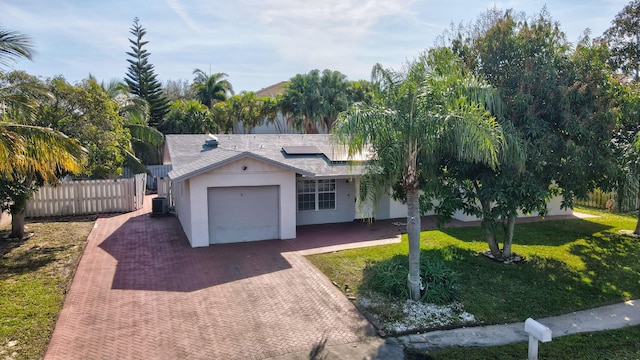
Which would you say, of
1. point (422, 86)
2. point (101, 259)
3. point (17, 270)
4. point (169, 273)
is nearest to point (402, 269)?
point (422, 86)

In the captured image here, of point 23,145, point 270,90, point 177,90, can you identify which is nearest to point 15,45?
point 23,145

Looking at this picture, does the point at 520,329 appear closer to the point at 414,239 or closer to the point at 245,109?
the point at 414,239

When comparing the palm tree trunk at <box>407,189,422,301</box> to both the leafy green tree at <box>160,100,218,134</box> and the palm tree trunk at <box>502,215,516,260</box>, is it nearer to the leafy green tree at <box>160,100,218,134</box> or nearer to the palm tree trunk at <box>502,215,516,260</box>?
the palm tree trunk at <box>502,215,516,260</box>

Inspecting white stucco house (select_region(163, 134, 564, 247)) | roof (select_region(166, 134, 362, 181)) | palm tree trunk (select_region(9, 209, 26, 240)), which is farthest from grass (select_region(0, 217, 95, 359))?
roof (select_region(166, 134, 362, 181))

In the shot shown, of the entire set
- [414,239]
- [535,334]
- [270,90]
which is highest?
[270,90]

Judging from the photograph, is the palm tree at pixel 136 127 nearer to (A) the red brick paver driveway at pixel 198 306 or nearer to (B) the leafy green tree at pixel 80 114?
(B) the leafy green tree at pixel 80 114

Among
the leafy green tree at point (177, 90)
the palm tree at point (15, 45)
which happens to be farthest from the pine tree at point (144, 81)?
the palm tree at point (15, 45)
